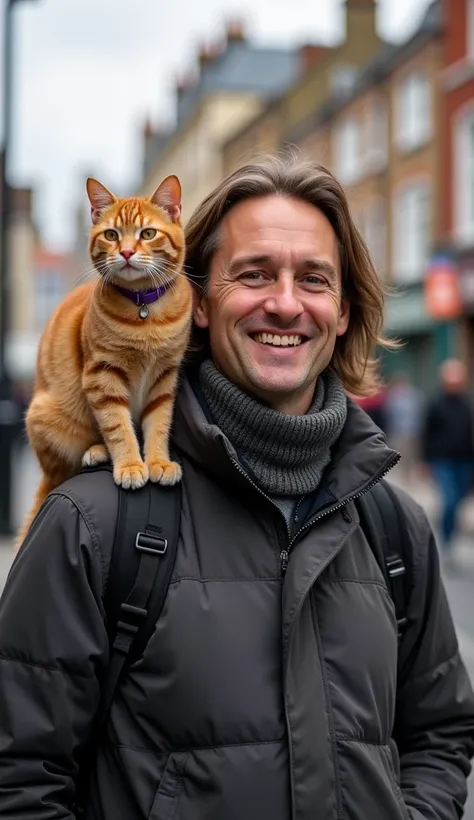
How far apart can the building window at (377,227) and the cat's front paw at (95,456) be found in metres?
22.8

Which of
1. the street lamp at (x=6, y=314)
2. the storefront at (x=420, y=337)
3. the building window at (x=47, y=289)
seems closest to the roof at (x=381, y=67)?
the storefront at (x=420, y=337)

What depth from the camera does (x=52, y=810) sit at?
5.17 ft

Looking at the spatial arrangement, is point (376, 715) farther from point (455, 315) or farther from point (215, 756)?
point (455, 315)

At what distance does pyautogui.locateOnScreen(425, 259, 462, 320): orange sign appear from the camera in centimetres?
1975

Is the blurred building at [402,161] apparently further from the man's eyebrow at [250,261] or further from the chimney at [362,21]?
the man's eyebrow at [250,261]

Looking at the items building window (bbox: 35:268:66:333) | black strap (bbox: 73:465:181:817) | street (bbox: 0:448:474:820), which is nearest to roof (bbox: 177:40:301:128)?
building window (bbox: 35:268:66:333)

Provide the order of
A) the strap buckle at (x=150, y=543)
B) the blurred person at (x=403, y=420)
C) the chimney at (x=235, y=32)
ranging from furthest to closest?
the chimney at (x=235, y=32)
the blurred person at (x=403, y=420)
the strap buckle at (x=150, y=543)

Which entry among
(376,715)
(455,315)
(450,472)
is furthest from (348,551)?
(455,315)

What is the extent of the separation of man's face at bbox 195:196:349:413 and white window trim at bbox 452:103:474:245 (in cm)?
1852

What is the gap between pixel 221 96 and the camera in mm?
43094

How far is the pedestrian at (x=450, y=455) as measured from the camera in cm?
1018

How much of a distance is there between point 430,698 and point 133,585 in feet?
2.37

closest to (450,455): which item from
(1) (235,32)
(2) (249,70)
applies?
(2) (249,70)

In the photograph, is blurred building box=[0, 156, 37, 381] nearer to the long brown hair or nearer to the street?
the street
